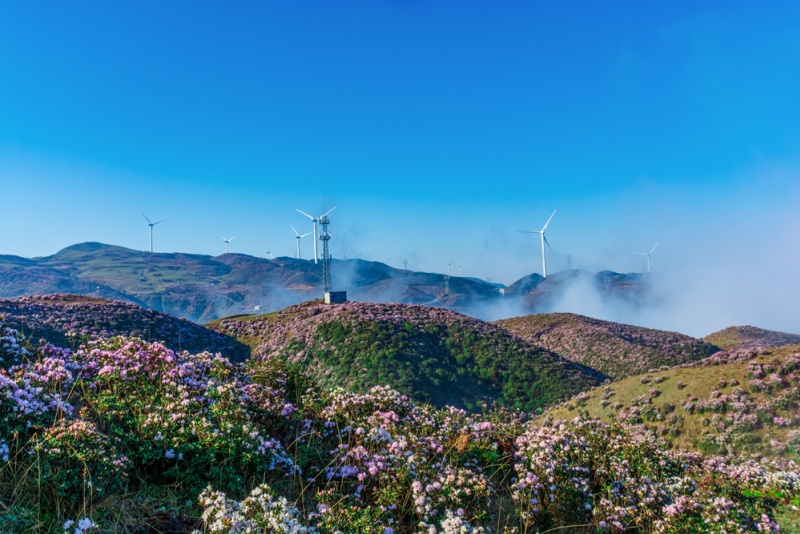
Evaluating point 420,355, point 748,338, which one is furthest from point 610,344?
point 748,338

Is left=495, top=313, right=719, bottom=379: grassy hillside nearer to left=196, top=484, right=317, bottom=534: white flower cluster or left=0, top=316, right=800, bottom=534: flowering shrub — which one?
left=0, top=316, right=800, bottom=534: flowering shrub

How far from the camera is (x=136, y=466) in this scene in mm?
8141

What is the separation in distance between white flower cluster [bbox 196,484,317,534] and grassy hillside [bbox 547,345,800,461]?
79.8ft

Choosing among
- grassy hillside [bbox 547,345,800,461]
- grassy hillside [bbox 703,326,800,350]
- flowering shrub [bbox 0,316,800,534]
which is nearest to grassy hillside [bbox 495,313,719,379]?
grassy hillside [bbox 703,326,800,350]

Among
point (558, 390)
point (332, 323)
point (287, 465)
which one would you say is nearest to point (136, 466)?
point (287, 465)

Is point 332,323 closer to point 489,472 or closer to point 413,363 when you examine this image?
point 413,363

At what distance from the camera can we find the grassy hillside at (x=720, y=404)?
84.3ft

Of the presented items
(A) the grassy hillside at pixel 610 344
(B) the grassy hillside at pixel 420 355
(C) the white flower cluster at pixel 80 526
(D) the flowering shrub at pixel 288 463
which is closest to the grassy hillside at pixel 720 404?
(B) the grassy hillside at pixel 420 355

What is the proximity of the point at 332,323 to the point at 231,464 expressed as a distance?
5145 cm

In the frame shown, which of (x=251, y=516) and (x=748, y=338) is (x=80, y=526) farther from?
(x=748, y=338)

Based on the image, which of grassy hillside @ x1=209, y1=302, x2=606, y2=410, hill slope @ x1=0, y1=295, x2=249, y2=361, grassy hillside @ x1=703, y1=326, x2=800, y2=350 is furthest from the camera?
grassy hillside @ x1=703, y1=326, x2=800, y2=350

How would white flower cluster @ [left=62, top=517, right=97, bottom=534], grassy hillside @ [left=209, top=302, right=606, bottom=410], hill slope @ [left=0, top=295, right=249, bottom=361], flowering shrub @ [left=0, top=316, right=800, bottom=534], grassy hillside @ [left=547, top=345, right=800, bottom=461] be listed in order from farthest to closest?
1. hill slope @ [left=0, top=295, right=249, bottom=361]
2. grassy hillside @ [left=209, top=302, right=606, bottom=410]
3. grassy hillside @ [left=547, top=345, right=800, bottom=461]
4. flowering shrub @ [left=0, top=316, right=800, bottom=534]
5. white flower cluster @ [left=62, top=517, right=97, bottom=534]

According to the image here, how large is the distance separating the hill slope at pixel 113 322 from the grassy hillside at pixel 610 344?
45075 mm

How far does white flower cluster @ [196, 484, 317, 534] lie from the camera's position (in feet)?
18.5
